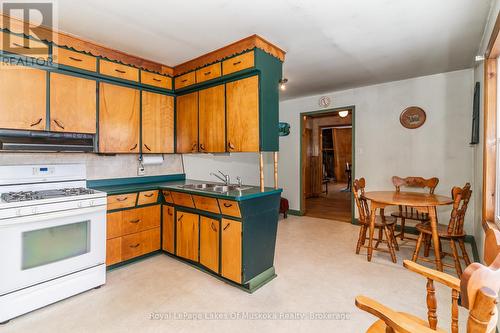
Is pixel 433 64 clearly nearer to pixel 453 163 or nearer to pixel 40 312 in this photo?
pixel 453 163

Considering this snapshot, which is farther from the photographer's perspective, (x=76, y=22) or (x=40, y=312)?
(x=76, y=22)

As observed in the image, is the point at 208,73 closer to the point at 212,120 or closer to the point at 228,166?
the point at 212,120

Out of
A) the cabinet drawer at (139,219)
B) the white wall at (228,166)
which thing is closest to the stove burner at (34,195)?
the cabinet drawer at (139,219)

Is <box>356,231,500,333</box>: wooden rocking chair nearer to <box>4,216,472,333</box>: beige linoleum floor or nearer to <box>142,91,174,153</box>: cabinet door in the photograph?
<box>4,216,472,333</box>: beige linoleum floor

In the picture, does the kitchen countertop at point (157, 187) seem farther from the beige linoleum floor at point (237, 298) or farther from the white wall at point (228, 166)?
the beige linoleum floor at point (237, 298)

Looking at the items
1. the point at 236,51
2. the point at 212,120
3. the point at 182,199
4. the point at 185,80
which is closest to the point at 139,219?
the point at 182,199

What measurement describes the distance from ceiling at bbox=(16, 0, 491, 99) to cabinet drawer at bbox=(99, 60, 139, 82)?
209 mm

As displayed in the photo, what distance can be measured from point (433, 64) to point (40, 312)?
207 inches

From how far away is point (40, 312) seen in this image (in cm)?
218

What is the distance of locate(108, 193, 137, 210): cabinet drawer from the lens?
112 inches

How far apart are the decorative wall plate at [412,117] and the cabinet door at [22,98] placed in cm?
495

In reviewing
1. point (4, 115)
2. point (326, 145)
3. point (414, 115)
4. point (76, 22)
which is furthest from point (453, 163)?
point (326, 145)

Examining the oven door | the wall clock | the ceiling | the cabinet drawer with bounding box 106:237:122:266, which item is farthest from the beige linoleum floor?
the wall clock

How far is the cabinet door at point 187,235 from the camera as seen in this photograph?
2.94 m
